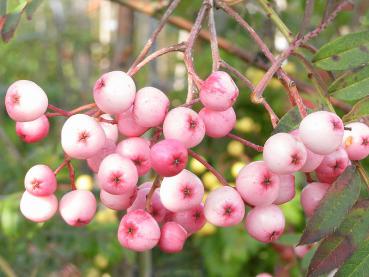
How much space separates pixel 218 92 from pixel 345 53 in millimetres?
200

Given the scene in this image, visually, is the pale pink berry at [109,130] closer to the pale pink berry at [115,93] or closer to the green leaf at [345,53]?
the pale pink berry at [115,93]

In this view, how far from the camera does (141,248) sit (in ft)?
1.99

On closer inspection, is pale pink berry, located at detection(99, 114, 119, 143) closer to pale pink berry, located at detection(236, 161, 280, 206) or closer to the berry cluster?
the berry cluster

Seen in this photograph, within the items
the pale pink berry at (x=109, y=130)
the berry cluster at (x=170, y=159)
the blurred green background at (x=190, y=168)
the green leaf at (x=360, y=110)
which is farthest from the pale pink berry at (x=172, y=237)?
the blurred green background at (x=190, y=168)

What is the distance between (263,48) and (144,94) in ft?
0.42

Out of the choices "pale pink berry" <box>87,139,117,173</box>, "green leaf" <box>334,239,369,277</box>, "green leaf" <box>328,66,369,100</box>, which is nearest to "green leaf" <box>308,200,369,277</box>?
"green leaf" <box>334,239,369,277</box>

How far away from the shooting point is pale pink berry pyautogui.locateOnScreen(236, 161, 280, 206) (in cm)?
59

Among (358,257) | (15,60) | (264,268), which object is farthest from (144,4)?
(15,60)

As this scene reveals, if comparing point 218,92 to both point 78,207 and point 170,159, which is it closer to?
point 170,159

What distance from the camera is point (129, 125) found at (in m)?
0.61

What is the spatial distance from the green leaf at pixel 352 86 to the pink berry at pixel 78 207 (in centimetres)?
27

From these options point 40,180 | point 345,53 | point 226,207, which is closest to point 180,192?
point 226,207

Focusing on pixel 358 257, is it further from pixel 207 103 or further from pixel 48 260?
pixel 48 260

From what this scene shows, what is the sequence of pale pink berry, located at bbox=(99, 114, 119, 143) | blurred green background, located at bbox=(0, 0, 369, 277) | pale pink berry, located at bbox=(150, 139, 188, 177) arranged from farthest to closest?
1. blurred green background, located at bbox=(0, 0, 369, 277)
2. pale pink berry, located at bbox=(99, 114, 119, 143)
3. pale pink berry, located at bbox=(150, 139, 188, 177)
